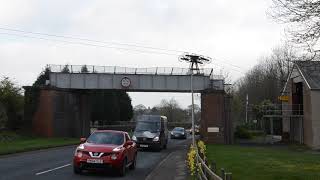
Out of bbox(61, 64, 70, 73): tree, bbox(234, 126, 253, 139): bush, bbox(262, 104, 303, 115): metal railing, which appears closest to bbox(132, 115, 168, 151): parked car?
bbox(61, 64, 70, 73): tree

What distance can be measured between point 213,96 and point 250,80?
49809mm

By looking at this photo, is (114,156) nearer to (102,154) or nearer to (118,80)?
(102,154)

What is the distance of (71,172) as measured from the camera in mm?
20312

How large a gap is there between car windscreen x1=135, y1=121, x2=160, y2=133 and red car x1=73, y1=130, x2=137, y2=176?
19.8 metres

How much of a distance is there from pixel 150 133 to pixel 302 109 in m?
26.5

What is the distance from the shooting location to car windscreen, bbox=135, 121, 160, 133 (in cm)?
4044

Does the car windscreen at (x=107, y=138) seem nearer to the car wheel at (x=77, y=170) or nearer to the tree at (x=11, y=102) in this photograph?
the car wheel at (x=77, y=170)

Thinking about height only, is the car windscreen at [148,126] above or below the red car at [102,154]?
above

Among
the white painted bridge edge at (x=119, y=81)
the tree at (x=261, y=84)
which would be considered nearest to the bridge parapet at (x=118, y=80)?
the white painted bridge edge at (x=119, y=81)

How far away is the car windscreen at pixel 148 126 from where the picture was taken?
40.4 metres

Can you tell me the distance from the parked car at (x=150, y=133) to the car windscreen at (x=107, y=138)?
60.9ft

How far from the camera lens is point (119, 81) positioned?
194ft

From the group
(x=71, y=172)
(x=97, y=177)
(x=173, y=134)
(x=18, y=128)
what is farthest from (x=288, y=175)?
(x=173, y=134)

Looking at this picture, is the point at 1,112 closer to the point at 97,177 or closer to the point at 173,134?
the point at 173,134
